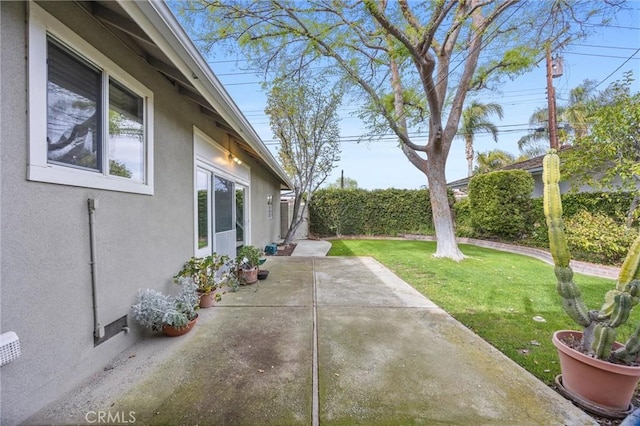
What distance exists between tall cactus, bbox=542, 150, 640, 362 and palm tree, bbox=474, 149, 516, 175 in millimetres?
21516

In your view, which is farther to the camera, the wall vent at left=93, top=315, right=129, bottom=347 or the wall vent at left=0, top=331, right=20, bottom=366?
the wall vent at left=93, top=315, right=129, bottom=347

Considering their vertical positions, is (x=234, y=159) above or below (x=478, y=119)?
below

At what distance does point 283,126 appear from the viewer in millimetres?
11648

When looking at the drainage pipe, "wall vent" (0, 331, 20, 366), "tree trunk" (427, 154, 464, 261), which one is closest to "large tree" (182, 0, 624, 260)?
"tree trunk" (427, 154, 464, 261)

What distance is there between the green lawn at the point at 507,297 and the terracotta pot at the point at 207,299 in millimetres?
3619

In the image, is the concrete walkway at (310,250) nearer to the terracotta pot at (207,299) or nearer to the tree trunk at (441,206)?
the tree trunk at (441,206)

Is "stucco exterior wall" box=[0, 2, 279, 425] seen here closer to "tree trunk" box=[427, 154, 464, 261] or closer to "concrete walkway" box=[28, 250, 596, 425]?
"concrete walkway" box=[28, 250, 596, 425]

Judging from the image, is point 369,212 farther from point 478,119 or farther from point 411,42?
point 478,119

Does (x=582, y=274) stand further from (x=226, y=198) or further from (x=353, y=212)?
(x=353, y=212)

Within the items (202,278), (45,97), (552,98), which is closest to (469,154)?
(552,98)

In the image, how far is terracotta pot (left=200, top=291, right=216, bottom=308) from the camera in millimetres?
3908

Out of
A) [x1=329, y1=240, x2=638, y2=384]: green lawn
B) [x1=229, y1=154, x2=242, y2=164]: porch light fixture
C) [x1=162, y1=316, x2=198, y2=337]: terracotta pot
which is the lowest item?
[x1=329, y1=240, x2=638, y2=384]: green lawn

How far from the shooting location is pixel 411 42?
20.7ft

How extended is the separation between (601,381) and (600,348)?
24 centimetres
